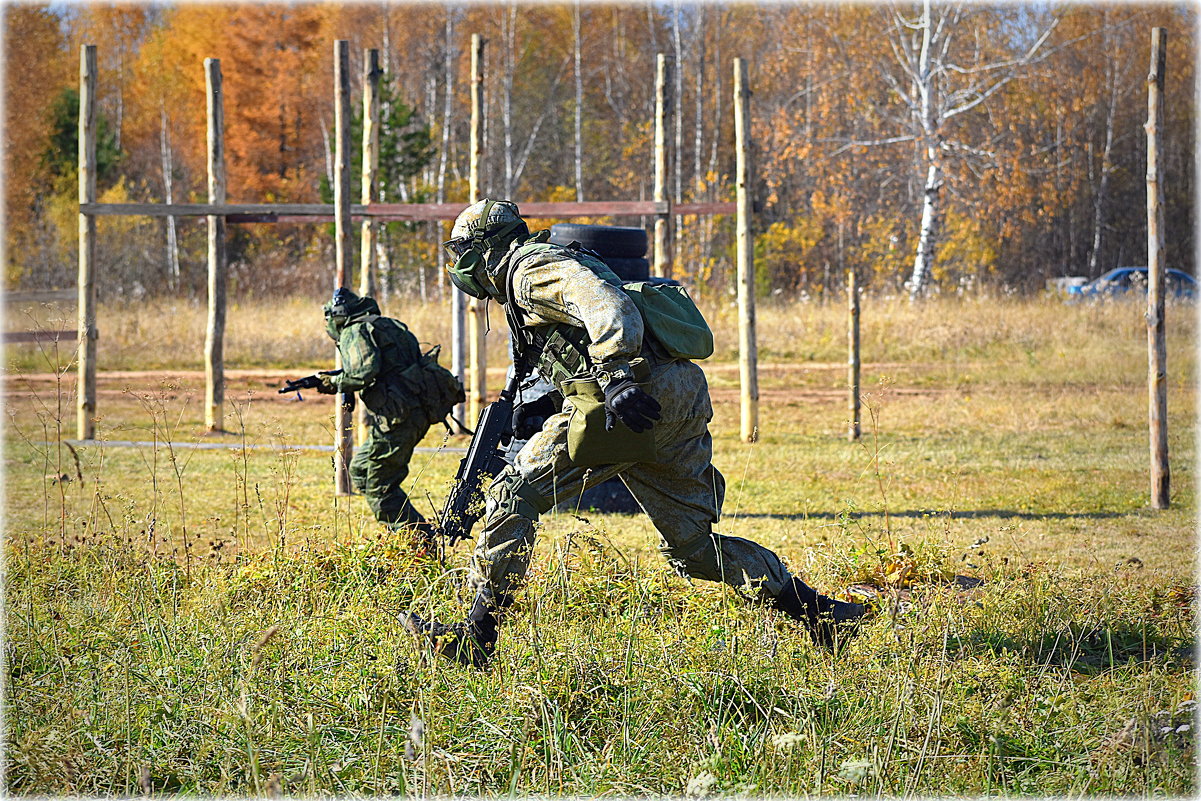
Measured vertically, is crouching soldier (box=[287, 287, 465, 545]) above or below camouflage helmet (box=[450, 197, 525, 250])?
below

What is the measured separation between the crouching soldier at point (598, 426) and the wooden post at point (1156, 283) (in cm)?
460

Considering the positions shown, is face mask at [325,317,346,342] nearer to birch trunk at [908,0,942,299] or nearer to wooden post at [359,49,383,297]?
wooden post at [359,49,383,297]

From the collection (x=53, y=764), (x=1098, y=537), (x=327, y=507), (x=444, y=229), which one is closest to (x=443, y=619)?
(x=53, y=764)

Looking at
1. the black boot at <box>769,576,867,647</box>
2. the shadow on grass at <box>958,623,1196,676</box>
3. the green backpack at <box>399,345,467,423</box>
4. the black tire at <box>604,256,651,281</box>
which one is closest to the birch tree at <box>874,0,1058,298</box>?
the black tire at <box>604,256,651,281</box>

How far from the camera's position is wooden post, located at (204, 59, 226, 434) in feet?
39.4

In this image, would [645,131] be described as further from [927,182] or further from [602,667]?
[602,667]

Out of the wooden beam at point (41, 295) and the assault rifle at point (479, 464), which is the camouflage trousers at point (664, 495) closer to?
the assault rifle at point (479, 464)

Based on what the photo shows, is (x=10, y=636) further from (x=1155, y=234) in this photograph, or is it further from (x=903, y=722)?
(x=1155, y=234)

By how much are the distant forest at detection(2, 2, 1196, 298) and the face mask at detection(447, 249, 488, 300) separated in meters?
20.5

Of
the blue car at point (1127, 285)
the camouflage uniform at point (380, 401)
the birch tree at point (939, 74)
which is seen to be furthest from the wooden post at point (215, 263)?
the blue car at point (1127, 285)

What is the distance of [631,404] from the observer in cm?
421

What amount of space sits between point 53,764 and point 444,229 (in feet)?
83.0

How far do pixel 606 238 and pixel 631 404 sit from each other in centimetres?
369

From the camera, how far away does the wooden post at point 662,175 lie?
36.1 ft
